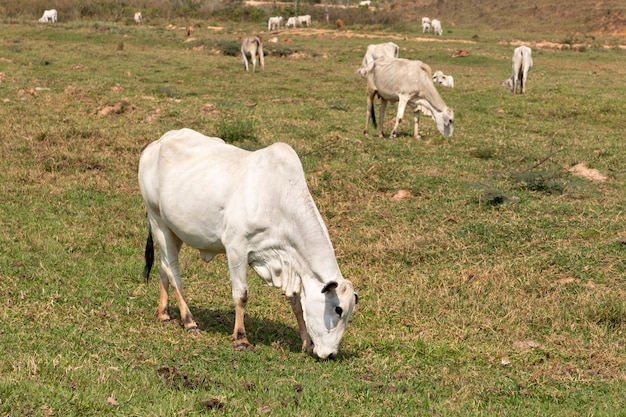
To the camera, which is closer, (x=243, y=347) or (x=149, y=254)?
(x=243, y=347)

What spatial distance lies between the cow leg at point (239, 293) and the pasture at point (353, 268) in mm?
143

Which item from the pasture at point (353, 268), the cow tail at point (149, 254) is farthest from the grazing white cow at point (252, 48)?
the cow tail at point (149, 254)

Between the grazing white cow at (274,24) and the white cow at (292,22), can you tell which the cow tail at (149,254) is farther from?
the white cow at (292,22)

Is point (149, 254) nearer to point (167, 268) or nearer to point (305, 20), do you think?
point (167, 268)

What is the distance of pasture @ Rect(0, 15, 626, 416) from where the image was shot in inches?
214

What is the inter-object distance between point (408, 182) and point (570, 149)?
407cm

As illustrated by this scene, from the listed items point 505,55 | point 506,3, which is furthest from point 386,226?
point 506,3

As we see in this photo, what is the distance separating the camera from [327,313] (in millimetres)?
6027

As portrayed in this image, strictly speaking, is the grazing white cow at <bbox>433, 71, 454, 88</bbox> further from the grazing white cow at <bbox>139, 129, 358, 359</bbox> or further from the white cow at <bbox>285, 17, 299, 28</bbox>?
the white cow at <bbox>285, 17, 299, 28</bbox>

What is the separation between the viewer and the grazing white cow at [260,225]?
6078mm

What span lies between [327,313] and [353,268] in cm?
281

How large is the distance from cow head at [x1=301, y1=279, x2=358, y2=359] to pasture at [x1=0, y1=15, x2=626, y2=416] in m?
0.19

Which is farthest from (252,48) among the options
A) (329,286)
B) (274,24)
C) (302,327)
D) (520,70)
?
(329,286)

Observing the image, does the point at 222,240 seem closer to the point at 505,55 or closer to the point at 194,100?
the point at 194,100
